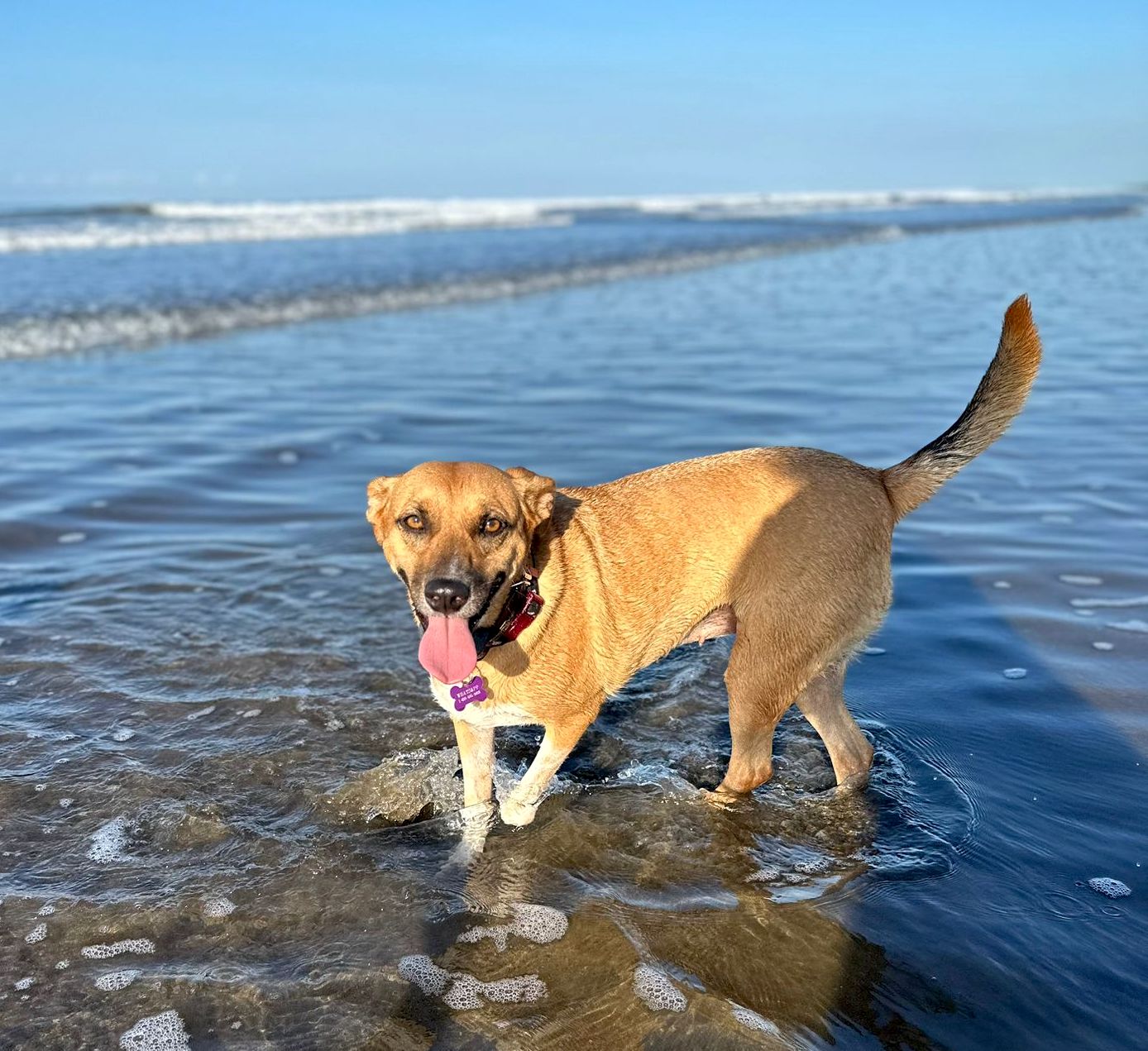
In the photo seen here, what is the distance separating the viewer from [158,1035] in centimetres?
318

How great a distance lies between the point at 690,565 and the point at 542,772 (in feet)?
3.51

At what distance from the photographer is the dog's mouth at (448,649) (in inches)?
152

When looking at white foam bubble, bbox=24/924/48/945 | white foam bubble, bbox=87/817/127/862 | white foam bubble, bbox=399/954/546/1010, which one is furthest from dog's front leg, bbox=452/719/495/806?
white foam bubble, bbox=24/924/48/945

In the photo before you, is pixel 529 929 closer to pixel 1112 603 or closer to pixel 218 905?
pixel 218 905

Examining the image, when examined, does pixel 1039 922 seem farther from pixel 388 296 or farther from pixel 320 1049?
pixel 388 296

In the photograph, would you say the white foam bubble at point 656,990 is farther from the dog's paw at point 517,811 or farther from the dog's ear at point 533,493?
the dog's ear at point 533,493

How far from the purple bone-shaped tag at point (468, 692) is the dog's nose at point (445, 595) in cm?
39

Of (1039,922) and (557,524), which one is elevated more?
(557,524)

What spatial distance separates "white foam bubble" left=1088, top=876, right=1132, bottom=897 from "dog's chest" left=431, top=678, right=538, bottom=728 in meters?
2.20

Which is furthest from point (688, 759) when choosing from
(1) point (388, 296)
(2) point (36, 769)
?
(1) point (388, 296)

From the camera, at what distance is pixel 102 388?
1187 cm

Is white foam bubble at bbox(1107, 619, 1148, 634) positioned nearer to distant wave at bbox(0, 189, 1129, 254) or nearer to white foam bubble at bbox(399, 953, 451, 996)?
white foam bubble at bbox(399, 953, 451, 996)

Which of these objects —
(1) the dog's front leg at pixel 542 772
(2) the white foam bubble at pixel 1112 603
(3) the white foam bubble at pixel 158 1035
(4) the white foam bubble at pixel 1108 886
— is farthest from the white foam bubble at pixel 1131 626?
(3) the white foam bubble at pixel 158 1035

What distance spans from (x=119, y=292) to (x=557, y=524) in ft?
52.4
